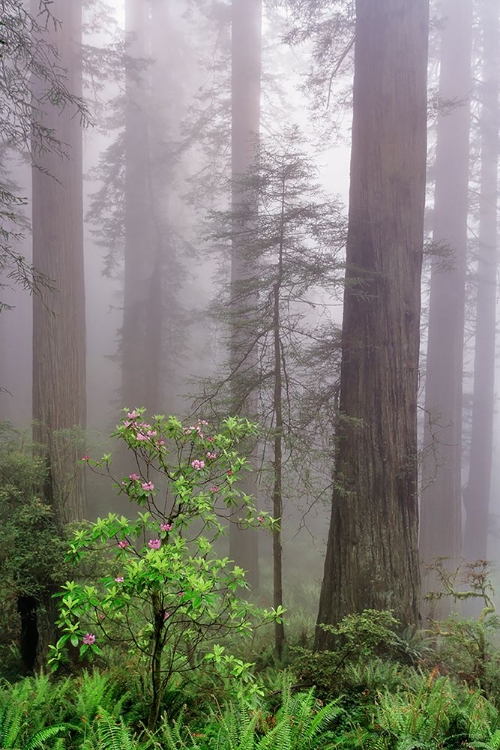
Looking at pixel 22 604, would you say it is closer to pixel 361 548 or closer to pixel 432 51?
pixel 361 548

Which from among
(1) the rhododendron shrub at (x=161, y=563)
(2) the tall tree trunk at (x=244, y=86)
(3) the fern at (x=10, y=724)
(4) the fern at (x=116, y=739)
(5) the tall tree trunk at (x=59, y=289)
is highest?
(2) the tall tree trunk at (x=244, y=86)

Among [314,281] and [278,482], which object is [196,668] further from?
[314,281]

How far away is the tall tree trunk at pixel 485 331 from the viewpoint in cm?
1463

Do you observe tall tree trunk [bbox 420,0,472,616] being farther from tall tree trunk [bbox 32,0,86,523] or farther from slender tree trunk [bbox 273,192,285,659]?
tall tree trunk [bbox 32,0,86,523]

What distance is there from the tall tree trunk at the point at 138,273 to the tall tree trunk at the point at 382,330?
10.1 metres

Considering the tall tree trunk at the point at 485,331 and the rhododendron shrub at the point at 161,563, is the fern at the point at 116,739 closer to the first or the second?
the rhododendron shrub at the point at 161,563

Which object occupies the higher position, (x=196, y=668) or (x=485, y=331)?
(x=485, y=331)

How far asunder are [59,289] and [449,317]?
29.7 ft

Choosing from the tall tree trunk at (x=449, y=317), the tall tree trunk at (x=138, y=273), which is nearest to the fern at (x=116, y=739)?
the tall tree trunk at (x=449, y=317)

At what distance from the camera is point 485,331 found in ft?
53.6

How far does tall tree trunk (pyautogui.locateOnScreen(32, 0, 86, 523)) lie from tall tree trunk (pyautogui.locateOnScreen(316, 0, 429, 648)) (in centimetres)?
426

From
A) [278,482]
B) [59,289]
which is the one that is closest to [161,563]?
[278,482]

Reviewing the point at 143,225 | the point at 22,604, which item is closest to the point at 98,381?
the point at 143,225

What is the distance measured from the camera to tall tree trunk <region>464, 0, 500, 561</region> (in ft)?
48.0
